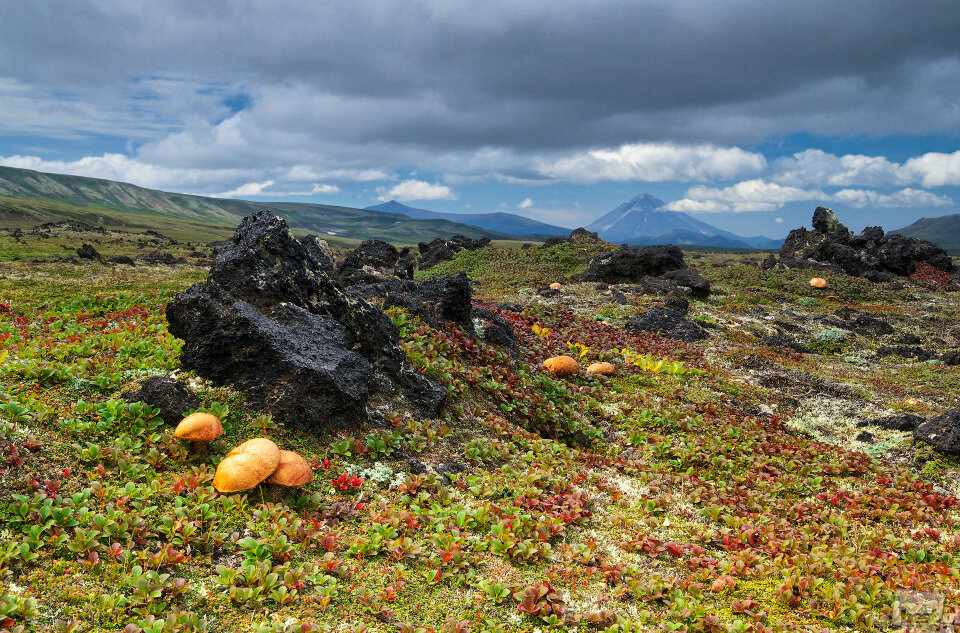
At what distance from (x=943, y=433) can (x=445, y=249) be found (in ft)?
177

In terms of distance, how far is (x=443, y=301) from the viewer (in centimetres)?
1670

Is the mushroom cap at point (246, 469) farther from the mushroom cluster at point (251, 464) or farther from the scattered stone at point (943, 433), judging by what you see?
the scattered stone at point (943, 433)

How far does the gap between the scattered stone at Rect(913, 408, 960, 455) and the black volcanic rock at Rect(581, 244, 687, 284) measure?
93.7ft

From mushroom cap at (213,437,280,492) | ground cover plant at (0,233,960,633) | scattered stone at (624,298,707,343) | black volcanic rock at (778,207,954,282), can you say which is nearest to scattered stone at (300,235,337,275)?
ground cover plant at (0,233,960,633)

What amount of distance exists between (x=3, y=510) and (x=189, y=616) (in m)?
2.88

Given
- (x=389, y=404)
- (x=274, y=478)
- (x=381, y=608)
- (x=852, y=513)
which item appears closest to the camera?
(x=381, y=608)

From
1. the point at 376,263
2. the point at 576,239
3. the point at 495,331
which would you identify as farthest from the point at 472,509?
the point at 576,239

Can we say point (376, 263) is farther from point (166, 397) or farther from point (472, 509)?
point (472, 509)

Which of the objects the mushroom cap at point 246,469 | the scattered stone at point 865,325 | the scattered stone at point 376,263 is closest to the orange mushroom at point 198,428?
the mushroom cap at point 246,469

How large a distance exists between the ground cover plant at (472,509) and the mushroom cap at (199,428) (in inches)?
15.4

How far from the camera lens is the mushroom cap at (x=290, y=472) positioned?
7.48 meters

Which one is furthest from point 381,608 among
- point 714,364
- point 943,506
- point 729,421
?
point 714,364

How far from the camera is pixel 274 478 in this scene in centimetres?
751

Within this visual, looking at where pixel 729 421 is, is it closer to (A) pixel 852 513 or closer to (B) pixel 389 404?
(A) pixel 852 513
